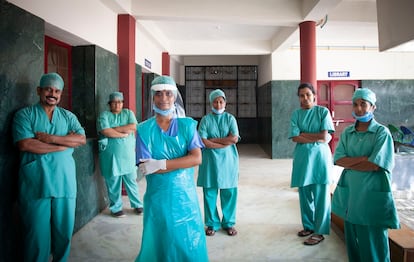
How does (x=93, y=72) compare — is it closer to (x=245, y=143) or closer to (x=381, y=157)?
(x=381, y=157)

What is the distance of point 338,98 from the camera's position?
8.11 m

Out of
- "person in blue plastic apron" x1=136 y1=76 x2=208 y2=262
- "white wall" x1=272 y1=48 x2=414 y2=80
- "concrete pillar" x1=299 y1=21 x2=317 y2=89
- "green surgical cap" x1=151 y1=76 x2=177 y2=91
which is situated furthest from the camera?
"white wall" x1=272 y1=48 x2=414 y2=80

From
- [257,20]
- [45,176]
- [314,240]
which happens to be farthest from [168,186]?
[257,20]

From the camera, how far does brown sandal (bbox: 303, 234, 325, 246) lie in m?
3.01

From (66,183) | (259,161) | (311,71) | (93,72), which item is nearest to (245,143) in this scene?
(259,161)

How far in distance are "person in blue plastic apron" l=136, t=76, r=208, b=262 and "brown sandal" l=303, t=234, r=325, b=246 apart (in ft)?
5.34

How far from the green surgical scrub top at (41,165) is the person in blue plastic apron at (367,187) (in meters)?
2.10

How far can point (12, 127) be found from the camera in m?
2.28

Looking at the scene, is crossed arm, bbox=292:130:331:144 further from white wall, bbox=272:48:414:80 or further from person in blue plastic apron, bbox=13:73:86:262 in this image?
white wall, bbox=272:48:414:80

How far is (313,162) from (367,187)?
94 cm

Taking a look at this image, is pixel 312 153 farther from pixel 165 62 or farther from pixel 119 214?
pixel 165 62

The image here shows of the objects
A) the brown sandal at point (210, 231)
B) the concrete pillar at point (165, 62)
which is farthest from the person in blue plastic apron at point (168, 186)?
the concrete pillar at point (165, 62)

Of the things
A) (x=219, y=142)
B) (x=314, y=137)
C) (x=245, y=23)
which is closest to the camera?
(x=314, y=137)

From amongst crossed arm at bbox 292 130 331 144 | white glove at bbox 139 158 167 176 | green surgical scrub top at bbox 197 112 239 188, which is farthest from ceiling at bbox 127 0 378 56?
white glove at bbox 139 158 167 176
